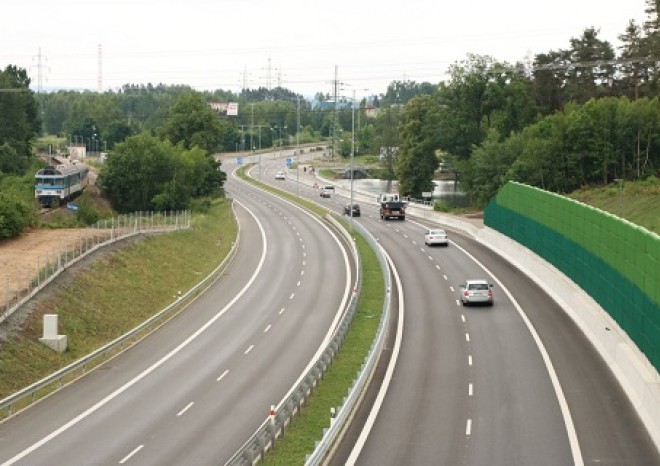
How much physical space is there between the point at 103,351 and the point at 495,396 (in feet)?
56.2

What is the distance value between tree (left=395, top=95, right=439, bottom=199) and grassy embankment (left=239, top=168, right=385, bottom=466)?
76936 mm

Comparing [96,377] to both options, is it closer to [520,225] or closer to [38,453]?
[38,453]

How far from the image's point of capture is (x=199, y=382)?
125ft

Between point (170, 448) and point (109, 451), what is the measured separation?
1.79 meters

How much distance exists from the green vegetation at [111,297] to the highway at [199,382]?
2263 mm

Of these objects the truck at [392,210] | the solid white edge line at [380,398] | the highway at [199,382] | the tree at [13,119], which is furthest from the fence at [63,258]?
the tree at [13,119]

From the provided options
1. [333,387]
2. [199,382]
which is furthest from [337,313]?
[333,387]

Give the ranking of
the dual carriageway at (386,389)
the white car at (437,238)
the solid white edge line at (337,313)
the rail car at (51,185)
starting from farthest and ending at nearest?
the rail car at (51,185) < the white car at (437,238) < the solid white edge line at (337,313) < the dual carriageway at (386,389)

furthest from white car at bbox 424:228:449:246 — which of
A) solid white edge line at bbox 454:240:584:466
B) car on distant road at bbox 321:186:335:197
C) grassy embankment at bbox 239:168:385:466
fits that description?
car on distant road at bbox 321:186:335:197

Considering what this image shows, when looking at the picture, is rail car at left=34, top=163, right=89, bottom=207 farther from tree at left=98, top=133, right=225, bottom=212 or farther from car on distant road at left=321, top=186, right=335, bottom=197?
car on distant road at left=321, top=186, right=335, bottom=197

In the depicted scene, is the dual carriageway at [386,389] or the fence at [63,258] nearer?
the dual carriageway at [386,389]

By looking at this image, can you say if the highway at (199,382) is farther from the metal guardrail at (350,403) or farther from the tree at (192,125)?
the tree at (192,125)

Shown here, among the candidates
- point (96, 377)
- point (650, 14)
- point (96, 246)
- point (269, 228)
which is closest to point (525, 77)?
point (650, 14)

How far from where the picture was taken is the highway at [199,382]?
29.6m
